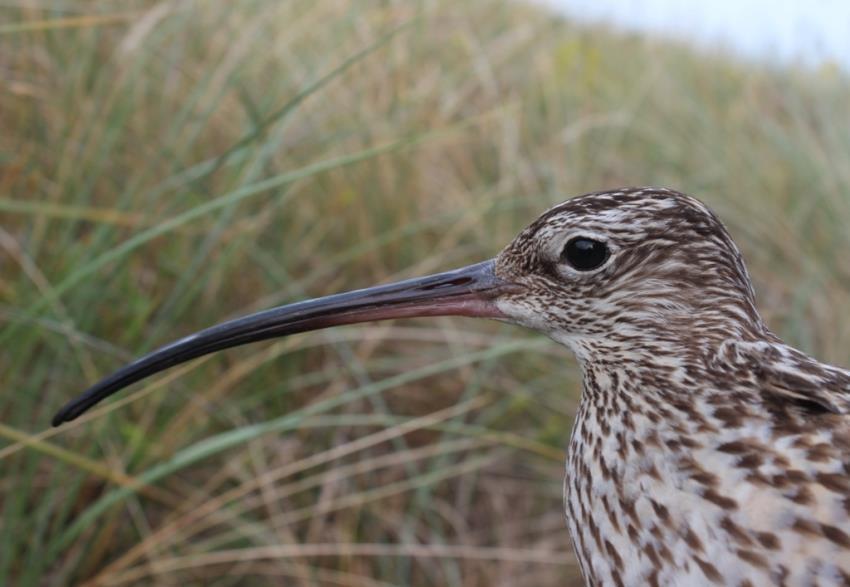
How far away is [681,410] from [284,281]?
6.28 feet

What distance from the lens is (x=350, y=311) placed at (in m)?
1.87

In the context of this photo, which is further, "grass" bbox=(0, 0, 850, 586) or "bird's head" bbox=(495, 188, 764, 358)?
"grass" bbox=(0, 0, 850, 586)

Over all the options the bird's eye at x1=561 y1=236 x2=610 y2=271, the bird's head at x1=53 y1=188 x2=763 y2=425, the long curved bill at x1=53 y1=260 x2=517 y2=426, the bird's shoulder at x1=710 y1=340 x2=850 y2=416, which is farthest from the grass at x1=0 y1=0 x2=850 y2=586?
the bird's shoulder at x1=710 y1=340 x2=850 y2=416

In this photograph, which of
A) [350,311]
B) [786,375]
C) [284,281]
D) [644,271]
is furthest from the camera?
[284,281]

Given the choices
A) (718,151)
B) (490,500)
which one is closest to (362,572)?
(490,500)

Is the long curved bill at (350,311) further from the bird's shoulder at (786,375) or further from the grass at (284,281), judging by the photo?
the bird's shoulder at (786,375)

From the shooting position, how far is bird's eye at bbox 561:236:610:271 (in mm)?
1742

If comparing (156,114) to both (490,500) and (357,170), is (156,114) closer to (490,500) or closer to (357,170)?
(357,170)

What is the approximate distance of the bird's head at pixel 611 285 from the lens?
67.7 inches

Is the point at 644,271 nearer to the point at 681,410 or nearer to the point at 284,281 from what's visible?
the point at 681,410

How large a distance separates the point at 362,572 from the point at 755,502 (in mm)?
1837

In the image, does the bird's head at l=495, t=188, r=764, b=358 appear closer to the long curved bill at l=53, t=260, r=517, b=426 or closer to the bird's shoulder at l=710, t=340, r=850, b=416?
the bird's shoulder at l=710, t=340, r=850, b=416

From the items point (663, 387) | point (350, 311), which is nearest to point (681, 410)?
point (663, 387)

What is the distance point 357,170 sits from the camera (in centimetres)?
399
